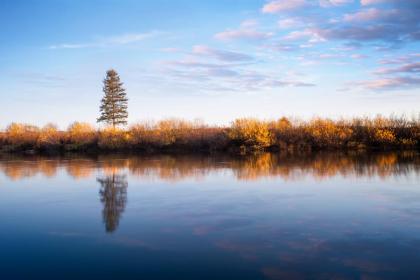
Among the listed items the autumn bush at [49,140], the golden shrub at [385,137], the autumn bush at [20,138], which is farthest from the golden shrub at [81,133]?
the golden shrub at [385,137]

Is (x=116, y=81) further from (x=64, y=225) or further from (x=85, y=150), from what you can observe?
(x=64, y=225)

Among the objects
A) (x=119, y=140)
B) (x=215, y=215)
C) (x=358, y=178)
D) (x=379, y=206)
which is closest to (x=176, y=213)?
(x=215, y=215)

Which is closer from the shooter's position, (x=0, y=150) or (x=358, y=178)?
(x=358, y=178)

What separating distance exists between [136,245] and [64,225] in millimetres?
Result: 2968

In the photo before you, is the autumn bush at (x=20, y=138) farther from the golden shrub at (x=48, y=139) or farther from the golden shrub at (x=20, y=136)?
the golden shrub at (x=48, y=139)

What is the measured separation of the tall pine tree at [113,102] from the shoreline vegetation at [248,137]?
28.8ft

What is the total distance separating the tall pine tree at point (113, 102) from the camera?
60.2m

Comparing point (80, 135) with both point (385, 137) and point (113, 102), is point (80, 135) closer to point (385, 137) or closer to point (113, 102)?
point (113, 102)

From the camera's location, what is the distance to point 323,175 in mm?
20219

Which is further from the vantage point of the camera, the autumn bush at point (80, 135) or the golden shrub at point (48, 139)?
the golden shrub at point (48, 139)

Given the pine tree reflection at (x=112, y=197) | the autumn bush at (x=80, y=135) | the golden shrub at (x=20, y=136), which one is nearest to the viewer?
the pine tree reflection at (x=112, y=197)

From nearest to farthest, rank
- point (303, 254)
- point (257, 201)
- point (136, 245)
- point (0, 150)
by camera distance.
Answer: point (303, 254) → point (136, 245) → point (257, 201) → point (0, 150)

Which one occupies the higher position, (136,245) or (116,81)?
(116,81)

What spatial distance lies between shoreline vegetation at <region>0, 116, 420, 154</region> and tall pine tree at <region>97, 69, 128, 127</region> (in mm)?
8775
